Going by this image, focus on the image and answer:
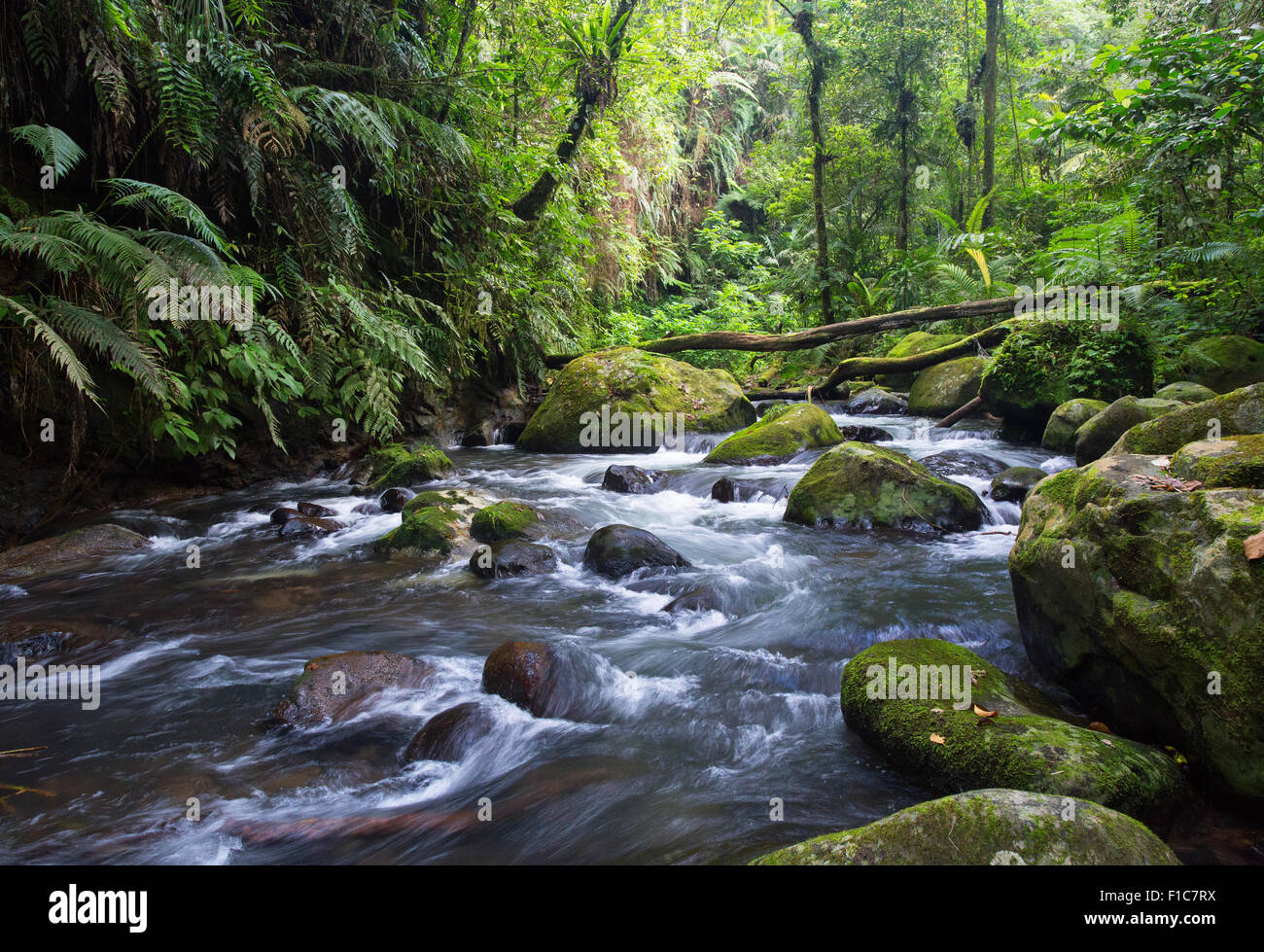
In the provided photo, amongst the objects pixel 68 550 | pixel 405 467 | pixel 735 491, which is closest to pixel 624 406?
pixel 735 491

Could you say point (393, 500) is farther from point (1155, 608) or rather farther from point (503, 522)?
point (1155, 608)

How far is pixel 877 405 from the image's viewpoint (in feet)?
41.9

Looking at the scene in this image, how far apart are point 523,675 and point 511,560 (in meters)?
2.00

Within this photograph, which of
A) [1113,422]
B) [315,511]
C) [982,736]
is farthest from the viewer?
[315,511]

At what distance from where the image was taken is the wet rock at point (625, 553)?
532cm

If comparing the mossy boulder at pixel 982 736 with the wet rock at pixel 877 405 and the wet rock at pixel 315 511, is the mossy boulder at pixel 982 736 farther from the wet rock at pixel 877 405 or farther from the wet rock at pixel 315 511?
the wet rock at pixel 877 405

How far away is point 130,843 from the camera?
7.91 ft

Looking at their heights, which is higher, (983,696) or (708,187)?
(708,187)

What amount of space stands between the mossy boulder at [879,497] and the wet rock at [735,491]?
948 mm

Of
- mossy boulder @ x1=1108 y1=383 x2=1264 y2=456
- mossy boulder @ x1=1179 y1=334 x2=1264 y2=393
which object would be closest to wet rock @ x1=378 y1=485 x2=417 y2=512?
mossy boulder @ x1=1108 y1=383 x2=1264 y2=456

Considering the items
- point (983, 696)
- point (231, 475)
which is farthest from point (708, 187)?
point (983, 696)
